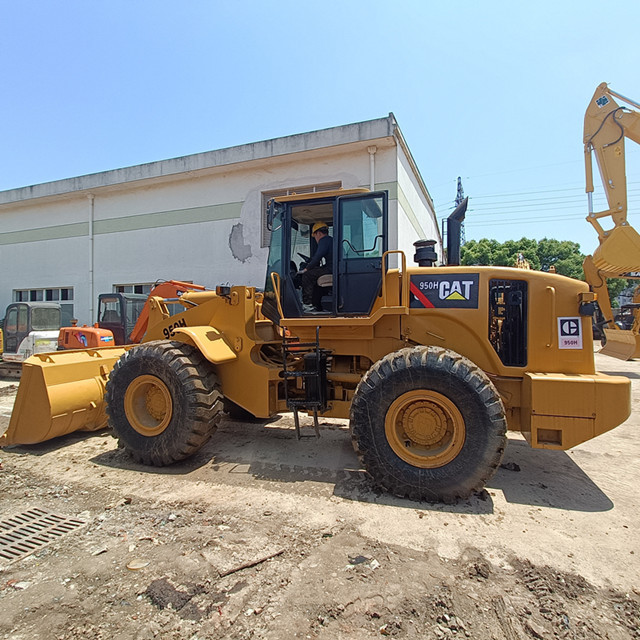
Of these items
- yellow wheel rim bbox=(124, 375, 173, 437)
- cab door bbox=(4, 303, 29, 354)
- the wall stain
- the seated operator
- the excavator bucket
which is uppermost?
the wall stain

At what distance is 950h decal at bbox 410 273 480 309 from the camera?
3.95 m

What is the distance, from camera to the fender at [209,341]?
4.24m

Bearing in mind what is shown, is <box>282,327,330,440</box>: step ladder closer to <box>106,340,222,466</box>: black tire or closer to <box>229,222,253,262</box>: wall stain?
<box>106,340,222,466</box>: black tire

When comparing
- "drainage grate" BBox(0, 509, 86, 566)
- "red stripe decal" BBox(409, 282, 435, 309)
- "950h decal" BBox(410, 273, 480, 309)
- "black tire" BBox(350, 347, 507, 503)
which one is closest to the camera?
"drainage grate" BBox(0, 509, 86, 566)

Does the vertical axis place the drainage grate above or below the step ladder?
below

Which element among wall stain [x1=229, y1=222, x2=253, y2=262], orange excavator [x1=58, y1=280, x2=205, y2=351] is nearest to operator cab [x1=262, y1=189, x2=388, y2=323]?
orange excavator [x1=58, y1=280, x2=205, y2=351]

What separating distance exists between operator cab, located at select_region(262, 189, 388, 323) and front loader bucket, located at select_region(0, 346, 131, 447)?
8.64 ft

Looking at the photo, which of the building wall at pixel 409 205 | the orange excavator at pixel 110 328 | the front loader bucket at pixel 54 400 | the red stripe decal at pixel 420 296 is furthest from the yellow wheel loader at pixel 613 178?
the front loader bucket at pixel 54 400

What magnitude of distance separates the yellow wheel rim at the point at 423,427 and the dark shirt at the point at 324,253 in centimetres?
178

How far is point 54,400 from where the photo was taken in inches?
177

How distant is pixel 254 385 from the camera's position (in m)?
4.48

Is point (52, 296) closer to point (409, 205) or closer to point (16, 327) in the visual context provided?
point (16, 327)

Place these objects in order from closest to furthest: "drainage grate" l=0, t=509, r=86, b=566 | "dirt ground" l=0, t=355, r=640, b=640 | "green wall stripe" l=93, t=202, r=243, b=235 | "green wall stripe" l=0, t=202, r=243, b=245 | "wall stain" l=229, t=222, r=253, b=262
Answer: "dirt ground" l=0, t=355, r=640, b=640, "drainage grate" l=0, t=509, r=86, b=566, "wall stain" l=229, t=222, r=253, b=262, "green wall stripe" l=93, t=202, r=243, b=235, "green wall stripe" l=0, t=202, r=243, b=245

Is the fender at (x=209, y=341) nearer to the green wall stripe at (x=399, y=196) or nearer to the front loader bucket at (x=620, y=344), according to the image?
the green wall stripe at (x=399, y=196)
